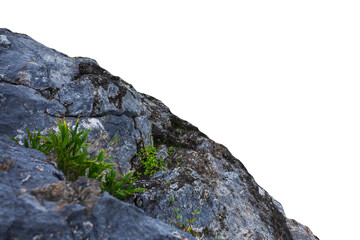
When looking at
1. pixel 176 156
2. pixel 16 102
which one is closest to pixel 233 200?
pixel 176 156

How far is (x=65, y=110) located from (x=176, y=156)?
3.26m

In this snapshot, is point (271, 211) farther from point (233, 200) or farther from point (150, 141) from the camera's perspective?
point (150, 141)

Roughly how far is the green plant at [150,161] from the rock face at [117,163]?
0.58ft

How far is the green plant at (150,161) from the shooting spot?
6.68 m

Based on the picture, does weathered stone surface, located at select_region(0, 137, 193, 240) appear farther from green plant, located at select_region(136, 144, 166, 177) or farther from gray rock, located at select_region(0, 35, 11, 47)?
gray rock, located at select_region(0, 35, 11, 47)

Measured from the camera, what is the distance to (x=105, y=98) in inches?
279

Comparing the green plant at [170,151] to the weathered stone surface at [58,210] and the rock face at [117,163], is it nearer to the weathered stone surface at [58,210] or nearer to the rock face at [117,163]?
the rock face at [117,163]

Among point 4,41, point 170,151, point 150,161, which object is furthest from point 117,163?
point 4,41

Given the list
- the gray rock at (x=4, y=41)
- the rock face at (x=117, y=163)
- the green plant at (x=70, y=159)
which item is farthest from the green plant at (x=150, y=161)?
the gray rock at (x=4, y=41)

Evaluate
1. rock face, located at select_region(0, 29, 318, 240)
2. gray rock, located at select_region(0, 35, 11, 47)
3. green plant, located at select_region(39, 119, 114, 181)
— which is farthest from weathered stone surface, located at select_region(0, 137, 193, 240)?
gray rock, located at select_region(0, 35, 11, 47)

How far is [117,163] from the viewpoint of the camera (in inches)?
253

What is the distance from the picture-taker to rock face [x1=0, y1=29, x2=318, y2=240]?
3131 mm

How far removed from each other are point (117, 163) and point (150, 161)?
0.90 m

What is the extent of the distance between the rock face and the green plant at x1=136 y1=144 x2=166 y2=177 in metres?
0.18
